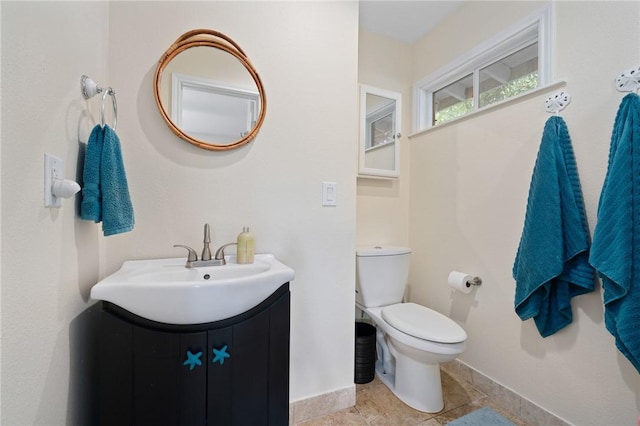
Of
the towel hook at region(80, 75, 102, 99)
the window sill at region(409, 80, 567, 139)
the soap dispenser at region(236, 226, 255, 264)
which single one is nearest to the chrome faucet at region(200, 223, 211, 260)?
the soap dispenser at region(236, 226, 255, 264)

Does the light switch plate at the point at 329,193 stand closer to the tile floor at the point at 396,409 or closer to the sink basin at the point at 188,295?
the sink basin at the point at 188,295

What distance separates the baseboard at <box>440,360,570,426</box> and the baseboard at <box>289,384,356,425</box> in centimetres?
76

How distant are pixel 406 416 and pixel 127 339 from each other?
4.43ft

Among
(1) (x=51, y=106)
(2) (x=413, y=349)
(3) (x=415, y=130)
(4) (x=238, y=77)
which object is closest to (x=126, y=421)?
(1) (x=51, y=106)

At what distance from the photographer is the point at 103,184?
825 mm

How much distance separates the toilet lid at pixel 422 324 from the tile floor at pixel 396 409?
0.42 meters

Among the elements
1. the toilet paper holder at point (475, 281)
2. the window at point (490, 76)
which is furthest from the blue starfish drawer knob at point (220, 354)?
the window at point (490, 76)

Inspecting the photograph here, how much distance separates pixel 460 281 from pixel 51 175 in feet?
6.10

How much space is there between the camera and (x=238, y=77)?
3.92 feet

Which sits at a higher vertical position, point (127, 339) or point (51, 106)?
point (51, 106)

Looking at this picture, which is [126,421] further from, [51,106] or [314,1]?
[314,1]

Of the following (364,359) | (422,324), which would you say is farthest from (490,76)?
(364,359)

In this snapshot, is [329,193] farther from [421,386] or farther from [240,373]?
[421,386]

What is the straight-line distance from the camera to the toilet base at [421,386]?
4.51 ft
